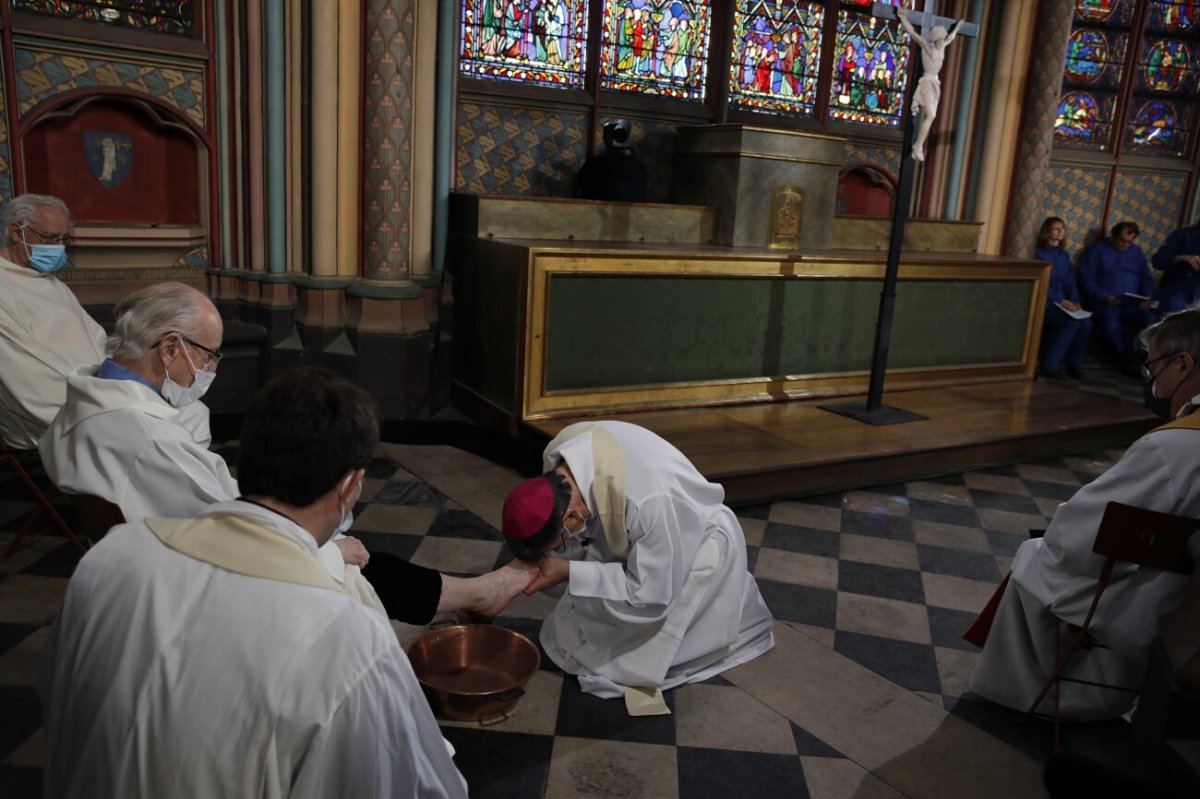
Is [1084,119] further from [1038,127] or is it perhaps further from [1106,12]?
[1038,127]

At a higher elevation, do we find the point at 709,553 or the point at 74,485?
the point at 74,485

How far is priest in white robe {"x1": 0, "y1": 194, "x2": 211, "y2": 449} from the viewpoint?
430 cm

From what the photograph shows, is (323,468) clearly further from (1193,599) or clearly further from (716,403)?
(716,403)

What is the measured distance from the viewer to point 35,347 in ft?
14.5

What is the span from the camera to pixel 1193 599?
2633 millimetres

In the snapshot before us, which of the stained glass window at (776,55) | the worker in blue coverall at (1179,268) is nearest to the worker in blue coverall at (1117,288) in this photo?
the worker in blue coverall at (1179,268)

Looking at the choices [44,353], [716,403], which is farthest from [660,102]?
[44,353]

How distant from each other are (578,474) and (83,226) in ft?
14.7

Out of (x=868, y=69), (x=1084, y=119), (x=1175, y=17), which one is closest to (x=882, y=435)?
(x=868, y=69)

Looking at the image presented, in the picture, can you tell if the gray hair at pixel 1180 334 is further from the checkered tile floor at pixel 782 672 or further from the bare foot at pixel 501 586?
the bare foot at pixel 501 586

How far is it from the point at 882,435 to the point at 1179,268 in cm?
566

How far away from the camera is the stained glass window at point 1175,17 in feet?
34.4

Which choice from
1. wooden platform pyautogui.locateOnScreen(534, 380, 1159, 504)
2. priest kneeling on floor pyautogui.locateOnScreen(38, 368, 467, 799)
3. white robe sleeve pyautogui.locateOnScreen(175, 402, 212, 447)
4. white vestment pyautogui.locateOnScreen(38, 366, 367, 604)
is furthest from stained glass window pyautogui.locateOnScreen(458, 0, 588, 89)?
priest kneeling on floor pyautogui.locateOnScreen(38, 368, 467, 799)

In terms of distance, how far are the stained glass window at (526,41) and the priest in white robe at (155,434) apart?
15.9ft
